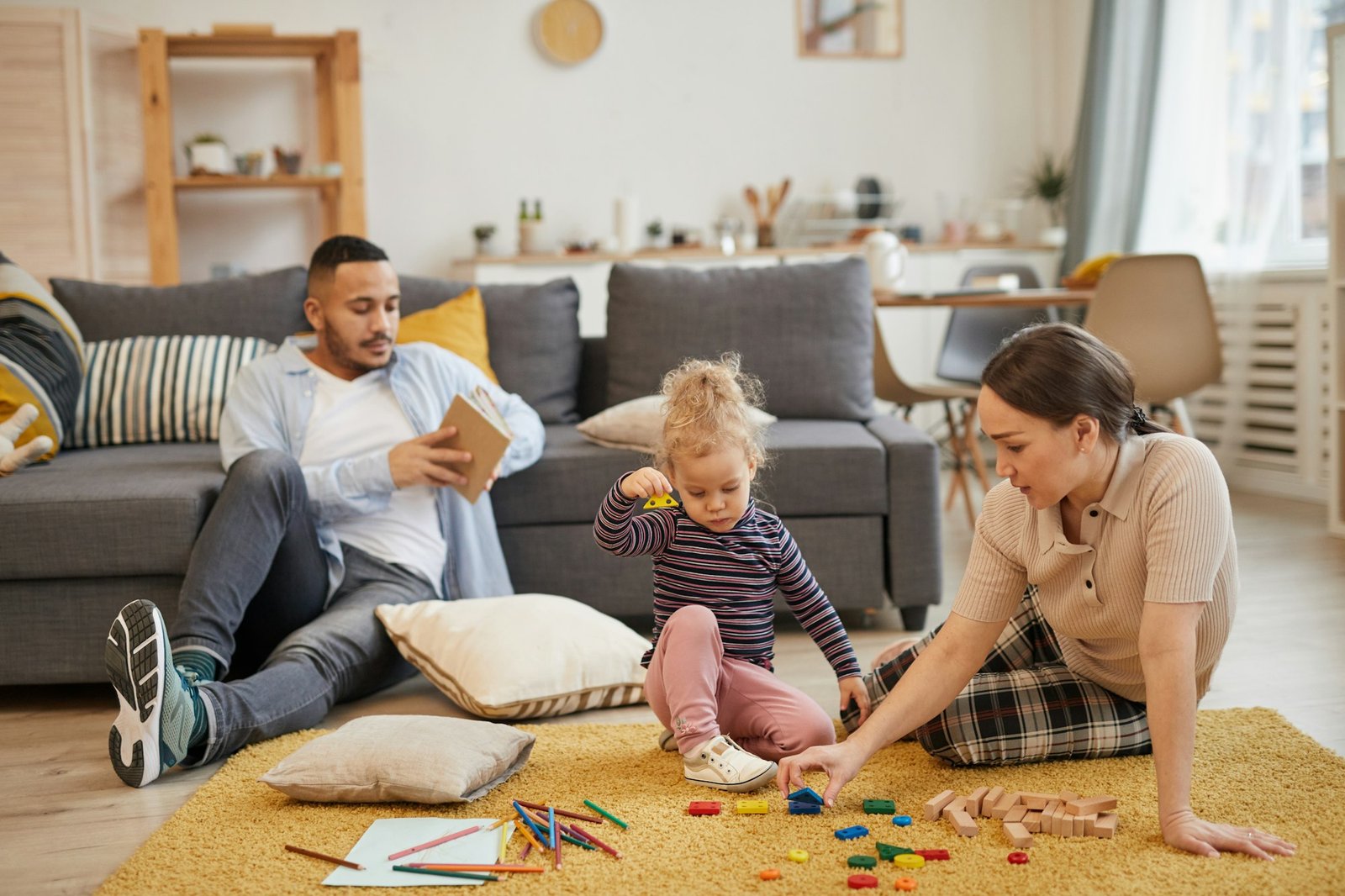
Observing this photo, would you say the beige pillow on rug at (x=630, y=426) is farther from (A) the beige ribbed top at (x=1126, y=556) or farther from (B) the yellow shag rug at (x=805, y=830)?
(A) the beige ribbed top at (x=1126, y=556)

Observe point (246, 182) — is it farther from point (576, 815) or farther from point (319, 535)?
point (576, 815)

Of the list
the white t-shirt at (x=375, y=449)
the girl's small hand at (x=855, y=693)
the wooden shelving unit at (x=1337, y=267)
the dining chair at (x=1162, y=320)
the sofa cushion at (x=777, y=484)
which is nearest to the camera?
the girl's small hand at (x=855, y=693)

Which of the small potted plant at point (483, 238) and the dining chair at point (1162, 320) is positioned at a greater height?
the small potted plant at point (483, 238)

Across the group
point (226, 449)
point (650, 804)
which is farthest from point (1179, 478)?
point (226, 449)

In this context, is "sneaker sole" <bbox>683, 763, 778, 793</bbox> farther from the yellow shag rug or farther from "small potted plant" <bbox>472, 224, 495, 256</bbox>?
"small potted plant" <bbox>472, 224, 495, 256</bbox>

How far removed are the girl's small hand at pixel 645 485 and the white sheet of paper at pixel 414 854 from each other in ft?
1.62

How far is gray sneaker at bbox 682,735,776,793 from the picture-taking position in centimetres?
180

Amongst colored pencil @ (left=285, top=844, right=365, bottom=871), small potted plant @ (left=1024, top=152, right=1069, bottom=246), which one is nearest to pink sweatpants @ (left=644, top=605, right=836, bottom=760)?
colored pencil @ (left=285, top=844, right=365, bottom=871)

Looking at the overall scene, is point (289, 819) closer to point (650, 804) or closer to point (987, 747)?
point (650, 804)

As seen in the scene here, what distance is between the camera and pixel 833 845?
1.62 meters

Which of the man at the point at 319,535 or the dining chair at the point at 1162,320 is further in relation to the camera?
the dining chair at the point at 1162,320

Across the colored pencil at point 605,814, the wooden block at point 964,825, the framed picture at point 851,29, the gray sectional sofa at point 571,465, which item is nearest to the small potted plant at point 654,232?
the framed picture at point 851,29

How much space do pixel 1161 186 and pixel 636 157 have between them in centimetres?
232

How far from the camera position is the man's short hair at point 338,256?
8.55 ft
